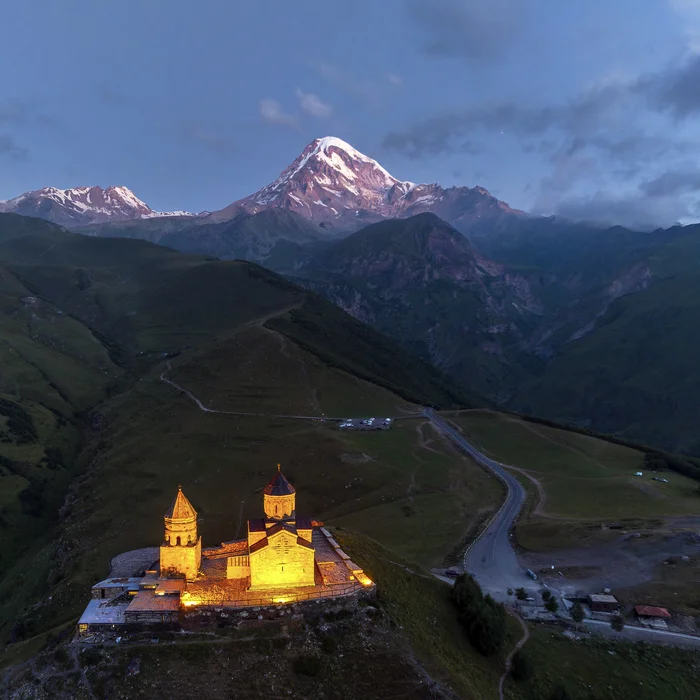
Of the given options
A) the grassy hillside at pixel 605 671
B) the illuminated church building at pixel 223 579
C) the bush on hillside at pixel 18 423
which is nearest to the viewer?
the illuminated church building at pixel 223 579

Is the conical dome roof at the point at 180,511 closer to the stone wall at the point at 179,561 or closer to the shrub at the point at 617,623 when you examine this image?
the stone wall at the point at 179,561

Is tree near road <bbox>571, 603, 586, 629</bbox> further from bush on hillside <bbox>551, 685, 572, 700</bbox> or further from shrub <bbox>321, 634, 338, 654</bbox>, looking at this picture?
shrub <bbox>321, 634, 338, 654</bbox>

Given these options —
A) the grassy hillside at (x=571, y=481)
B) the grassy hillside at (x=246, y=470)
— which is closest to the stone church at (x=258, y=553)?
the grassy hillside at (x=246, y=470)

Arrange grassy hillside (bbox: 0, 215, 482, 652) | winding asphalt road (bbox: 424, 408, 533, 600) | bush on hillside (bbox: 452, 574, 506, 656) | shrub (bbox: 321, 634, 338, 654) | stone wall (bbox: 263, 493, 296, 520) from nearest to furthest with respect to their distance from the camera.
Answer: shrub (bbox: 321, 634, 338, 654)
bush on hillside (bbox: 452, 574, 506, 656)
stone wall (bbox: 263, 493, 296, 520)
winding asphalt road (bbox: 424, 408, 533, 600)
grassy hillside (bbox: 0, 215, 482, 652)

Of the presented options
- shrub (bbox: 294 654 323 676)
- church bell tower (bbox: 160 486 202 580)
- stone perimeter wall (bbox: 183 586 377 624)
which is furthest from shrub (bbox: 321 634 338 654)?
church bell tower (bbox: 160 486 202 580)

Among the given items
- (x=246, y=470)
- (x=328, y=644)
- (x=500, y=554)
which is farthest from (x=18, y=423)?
(x=328, y=644)

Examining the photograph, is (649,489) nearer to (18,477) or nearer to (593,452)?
(593,452)

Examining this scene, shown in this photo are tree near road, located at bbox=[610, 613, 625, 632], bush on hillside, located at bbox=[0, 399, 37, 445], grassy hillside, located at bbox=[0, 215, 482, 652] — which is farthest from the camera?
bush on hillside, located at bbox=[0, 399, 37, 445]
